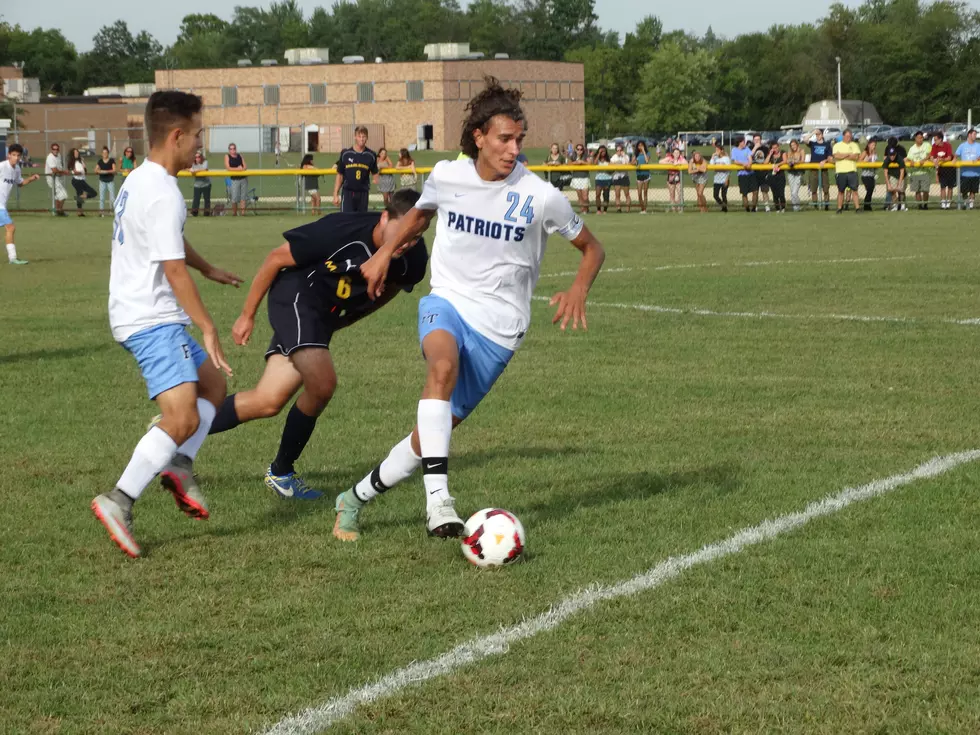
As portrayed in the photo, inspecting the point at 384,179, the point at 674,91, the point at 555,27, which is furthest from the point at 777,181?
the point at 555,27

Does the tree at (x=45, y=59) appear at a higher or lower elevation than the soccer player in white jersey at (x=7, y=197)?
higher

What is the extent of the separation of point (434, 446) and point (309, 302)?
1.31m

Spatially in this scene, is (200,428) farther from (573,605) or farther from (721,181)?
(721,181)

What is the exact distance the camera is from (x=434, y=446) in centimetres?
549

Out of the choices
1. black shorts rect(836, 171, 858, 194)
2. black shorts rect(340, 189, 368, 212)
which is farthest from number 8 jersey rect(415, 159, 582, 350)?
black shorts rect(836, 171, 858, 194)

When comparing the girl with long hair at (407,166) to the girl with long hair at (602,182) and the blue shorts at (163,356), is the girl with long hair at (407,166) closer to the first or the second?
the girl with long hair at (602,182)

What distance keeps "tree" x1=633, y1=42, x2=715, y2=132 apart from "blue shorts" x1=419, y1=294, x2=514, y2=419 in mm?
110966

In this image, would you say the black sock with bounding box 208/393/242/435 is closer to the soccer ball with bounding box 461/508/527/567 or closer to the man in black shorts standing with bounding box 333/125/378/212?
the soccer ball with bounding box 461/508/527/567

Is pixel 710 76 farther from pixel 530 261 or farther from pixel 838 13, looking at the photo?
pixel 530 261

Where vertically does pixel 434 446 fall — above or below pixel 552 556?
above

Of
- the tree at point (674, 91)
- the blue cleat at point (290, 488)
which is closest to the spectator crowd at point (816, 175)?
the blue cleat at point (290, 488)

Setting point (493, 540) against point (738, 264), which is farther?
point (738, 264)

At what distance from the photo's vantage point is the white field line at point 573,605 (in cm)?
389

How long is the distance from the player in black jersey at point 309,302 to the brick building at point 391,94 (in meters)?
77.9
